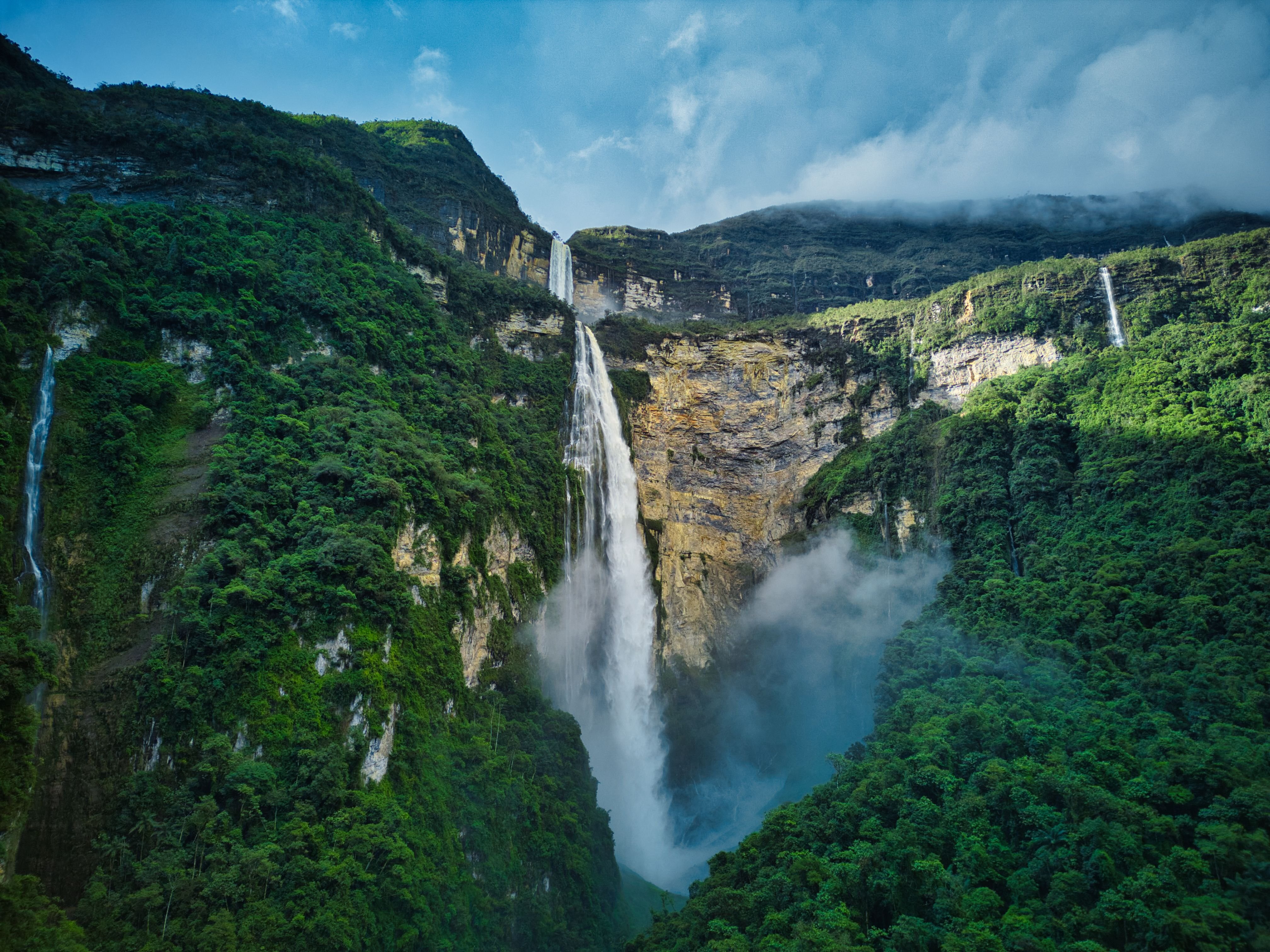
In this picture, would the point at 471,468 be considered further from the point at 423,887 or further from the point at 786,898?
the point at 786,898

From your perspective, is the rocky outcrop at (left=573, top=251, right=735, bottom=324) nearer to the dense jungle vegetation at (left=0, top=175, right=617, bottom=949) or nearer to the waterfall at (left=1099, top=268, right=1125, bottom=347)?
the dense jungle vegetation at (left=0, top=175, right=617, bottom=949)

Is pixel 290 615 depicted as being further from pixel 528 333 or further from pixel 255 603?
pixel 528 333

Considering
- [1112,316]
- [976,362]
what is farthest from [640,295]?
[1112,316]

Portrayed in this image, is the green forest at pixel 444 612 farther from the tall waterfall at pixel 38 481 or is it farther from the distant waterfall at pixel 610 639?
the distant waterfall at pixel 610 639

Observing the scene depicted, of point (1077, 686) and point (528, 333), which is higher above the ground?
point (528, 333)

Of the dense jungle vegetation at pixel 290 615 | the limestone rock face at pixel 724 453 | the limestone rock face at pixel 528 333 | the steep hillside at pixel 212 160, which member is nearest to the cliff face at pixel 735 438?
the limestone rock face at pixel 724 453
